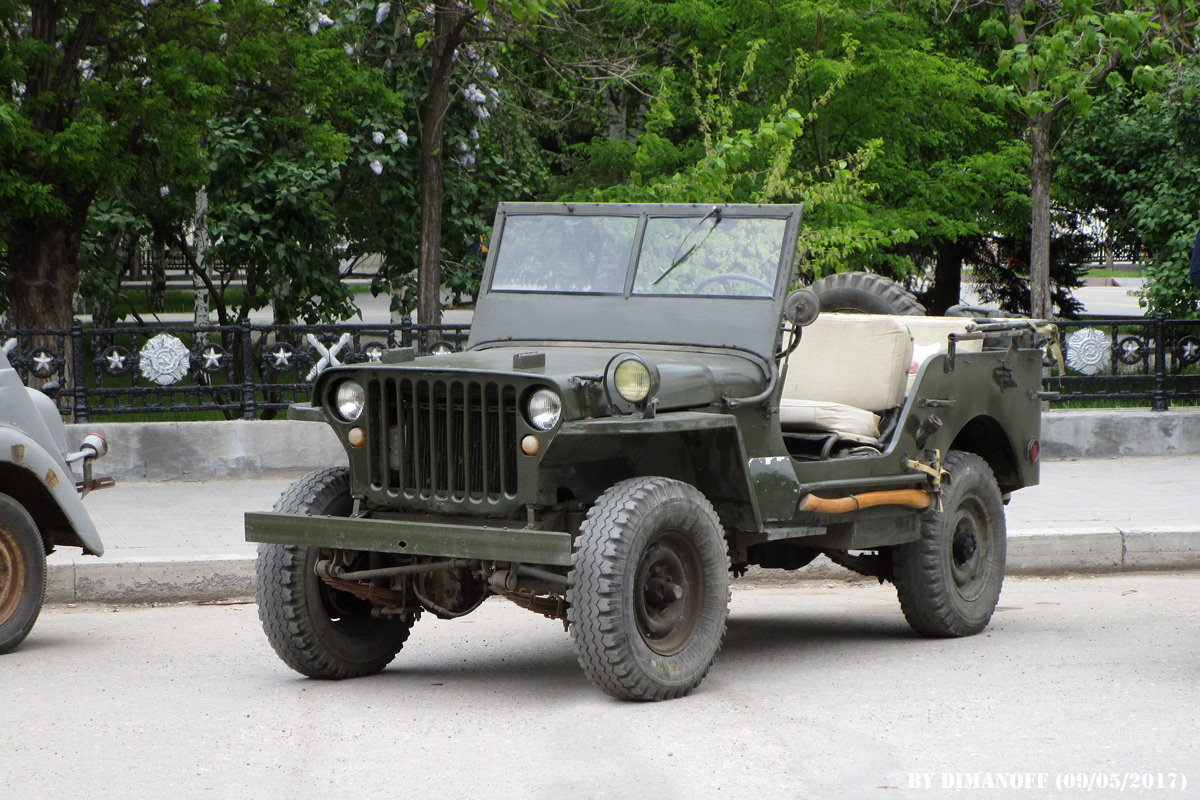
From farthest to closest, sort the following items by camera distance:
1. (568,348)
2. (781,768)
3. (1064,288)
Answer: (1064,288) → (568,348) → (781,768)

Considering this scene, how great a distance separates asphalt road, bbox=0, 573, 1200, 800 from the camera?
4805 millimetres

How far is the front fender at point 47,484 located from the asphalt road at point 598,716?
0.54 m

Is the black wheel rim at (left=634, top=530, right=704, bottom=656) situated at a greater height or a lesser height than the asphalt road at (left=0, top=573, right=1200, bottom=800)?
greater

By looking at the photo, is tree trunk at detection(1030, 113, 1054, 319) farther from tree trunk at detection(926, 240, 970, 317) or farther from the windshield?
the windshield

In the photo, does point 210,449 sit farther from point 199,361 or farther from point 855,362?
point 855,362

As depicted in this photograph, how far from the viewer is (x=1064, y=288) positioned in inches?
889

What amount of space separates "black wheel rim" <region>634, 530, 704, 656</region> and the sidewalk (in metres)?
3.65

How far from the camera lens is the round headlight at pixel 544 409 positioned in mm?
5543

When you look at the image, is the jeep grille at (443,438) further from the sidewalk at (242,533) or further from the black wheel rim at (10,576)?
the sidewalk at (242,533)

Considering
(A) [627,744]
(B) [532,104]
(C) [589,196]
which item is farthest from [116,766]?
(B) [532,104]

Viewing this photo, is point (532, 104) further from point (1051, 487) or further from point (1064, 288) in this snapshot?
point (1051, 487)

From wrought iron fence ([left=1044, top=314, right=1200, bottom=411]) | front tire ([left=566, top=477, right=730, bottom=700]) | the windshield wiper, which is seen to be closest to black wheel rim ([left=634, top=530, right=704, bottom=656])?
front tire ([left=566, top=477, right=730, bottom=700])

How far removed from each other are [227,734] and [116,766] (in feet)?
1.63

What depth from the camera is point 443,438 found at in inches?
231
